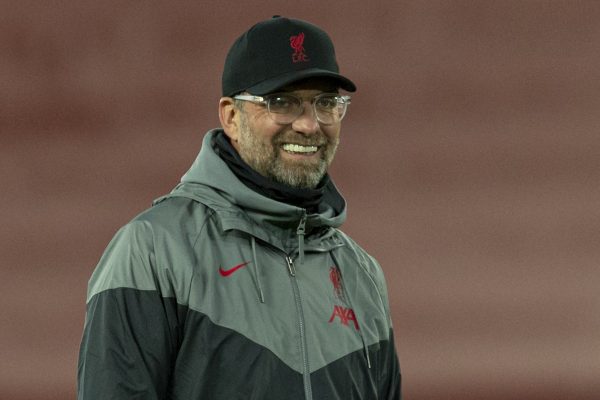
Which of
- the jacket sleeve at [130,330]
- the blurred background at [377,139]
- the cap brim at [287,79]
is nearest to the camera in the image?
the jacket sleeve at [130,330]

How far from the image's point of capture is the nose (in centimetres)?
136

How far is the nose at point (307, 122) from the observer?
1.36m

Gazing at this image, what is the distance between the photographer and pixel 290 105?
1.37m

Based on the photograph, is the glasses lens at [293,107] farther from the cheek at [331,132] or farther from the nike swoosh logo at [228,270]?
the nike swoosh logo at [228,270]

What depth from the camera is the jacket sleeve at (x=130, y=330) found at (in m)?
1.22

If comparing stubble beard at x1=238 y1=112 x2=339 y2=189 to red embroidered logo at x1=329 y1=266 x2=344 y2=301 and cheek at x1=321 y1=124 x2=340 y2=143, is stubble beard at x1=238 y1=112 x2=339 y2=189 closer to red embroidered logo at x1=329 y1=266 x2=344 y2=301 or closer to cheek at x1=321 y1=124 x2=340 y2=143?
cheek at x1=321 y1=124 x2=340 y2=143

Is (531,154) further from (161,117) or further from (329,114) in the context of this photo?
(329,114)

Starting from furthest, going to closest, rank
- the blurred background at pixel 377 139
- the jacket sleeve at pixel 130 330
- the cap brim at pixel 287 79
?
the blurred background at pixel 377 139
the cap brim at pixel 287 79
the jacket sleeve at pixel 130 330

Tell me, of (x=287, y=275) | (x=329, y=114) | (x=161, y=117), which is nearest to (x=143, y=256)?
(x=287, y=275)

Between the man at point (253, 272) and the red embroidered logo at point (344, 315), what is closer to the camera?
the man at point (253, 272)

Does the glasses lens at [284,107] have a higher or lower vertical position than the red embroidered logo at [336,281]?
higher

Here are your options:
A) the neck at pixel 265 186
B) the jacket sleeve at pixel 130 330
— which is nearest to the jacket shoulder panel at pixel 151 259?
the jacket sleeve at pixel 130 330

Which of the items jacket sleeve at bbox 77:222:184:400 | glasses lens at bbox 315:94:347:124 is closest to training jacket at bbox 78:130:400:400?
jacket sleeve at bbox 77:222:184:400

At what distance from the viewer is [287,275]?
4.43 ft
